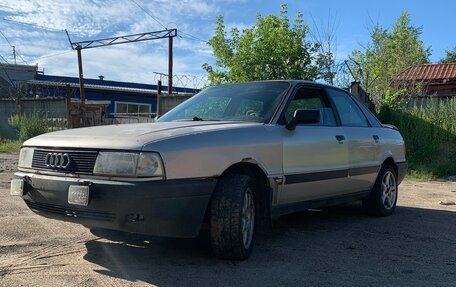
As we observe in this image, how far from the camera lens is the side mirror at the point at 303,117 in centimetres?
465

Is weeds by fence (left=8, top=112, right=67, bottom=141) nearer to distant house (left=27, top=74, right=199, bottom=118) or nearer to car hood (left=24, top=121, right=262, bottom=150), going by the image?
car hood (left=24, top=121, right=262, bottom=150)

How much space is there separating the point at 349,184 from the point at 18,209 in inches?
161

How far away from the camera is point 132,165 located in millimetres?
3576

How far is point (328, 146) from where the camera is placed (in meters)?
5.25

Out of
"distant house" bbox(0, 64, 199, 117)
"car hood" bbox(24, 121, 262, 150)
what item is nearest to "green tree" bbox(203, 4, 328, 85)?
"car hood" bbox(24, 121, 262, 150)

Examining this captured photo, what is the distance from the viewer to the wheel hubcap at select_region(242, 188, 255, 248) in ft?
13.6

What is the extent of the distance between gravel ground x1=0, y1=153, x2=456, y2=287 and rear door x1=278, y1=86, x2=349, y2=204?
51 cm

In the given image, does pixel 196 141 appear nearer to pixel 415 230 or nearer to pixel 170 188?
pixel 170 188

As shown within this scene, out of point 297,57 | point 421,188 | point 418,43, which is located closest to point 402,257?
point 421,188

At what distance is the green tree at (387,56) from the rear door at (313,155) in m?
9.21

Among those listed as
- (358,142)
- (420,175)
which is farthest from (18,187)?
(420,175)

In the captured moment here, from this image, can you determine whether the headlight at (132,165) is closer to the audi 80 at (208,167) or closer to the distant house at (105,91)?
the audi 80 at (208,167)

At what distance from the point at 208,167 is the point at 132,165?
2.01 ft

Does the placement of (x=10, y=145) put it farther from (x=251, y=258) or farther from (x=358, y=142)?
(x=251, y=258)
